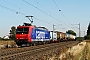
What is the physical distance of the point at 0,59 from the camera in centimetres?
1577

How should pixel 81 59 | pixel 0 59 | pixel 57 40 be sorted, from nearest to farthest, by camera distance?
pixel 81 59 → pixel 0 59 → pixel 57 40

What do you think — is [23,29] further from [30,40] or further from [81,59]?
[81,59]

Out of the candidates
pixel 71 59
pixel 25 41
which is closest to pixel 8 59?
pixel 71 59

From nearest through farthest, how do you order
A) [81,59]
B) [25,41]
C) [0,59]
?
[81,59], [0,59], [25,41]

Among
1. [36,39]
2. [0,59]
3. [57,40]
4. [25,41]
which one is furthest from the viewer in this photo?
[57,40]

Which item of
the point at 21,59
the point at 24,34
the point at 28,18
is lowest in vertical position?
the point at 21,59

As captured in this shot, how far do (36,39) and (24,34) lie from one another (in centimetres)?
411

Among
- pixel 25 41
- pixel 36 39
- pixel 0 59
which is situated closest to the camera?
pixel 0 59

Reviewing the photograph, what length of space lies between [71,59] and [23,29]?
22054mm

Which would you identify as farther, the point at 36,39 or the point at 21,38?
the point at 36,39

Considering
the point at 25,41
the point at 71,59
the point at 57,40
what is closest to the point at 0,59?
the point at 71,59

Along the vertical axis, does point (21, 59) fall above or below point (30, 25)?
below

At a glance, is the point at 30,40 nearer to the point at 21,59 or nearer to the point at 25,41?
the point at 25,41

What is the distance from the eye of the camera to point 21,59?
1611cm
